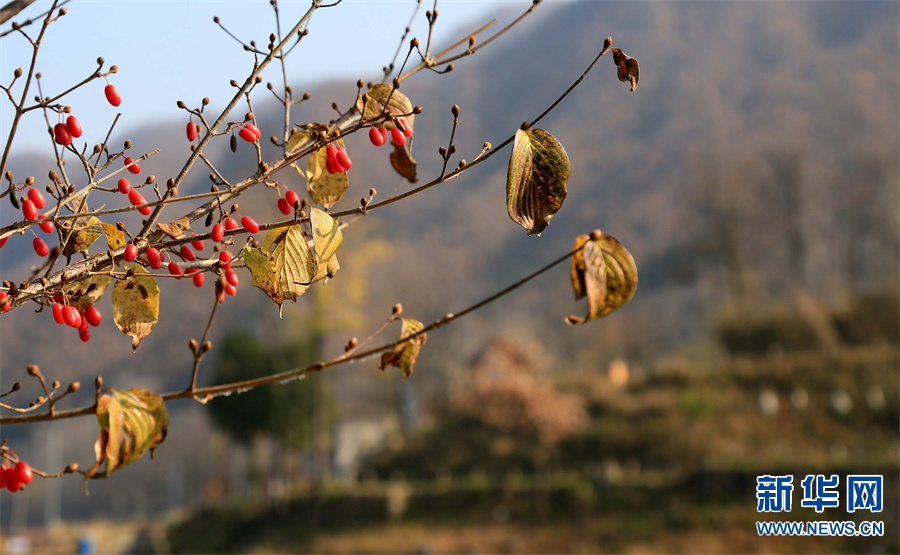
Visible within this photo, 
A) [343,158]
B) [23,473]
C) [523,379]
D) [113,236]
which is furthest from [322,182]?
[523,379]

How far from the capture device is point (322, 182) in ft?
Answer: 3.63

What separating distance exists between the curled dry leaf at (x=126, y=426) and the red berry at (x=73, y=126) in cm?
38

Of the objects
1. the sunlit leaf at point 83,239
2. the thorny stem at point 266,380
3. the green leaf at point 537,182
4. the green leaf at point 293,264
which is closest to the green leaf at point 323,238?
the green leaf at point 293,264

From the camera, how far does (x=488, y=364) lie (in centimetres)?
1227

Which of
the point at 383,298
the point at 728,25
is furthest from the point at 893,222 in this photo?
the point at 728,25

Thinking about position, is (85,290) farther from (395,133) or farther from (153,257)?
(395,133)

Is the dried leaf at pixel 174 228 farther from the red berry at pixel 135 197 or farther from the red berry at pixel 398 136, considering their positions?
the red berry at pixel 398 136

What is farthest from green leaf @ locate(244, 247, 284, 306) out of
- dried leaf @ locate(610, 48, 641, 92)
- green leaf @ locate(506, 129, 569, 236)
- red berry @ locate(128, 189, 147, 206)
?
dried leaf @ locate(610, 48, 641, 92)

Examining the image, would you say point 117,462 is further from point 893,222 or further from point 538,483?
point 893,222

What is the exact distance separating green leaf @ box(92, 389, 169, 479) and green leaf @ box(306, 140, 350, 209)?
16.1 inches

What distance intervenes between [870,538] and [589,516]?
10.2ft

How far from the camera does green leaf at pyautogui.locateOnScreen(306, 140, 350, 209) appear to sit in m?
1.10

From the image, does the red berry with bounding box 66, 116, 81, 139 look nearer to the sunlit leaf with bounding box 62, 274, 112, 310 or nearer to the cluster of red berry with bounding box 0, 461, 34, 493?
the sunlit leaf with bounding box 62, 274, 112, 310

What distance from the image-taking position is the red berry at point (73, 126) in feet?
3.17
